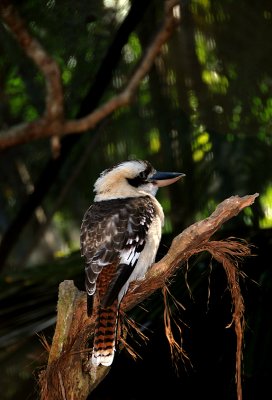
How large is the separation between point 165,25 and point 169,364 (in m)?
1.53

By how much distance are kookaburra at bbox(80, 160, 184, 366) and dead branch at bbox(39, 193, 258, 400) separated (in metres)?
0.07

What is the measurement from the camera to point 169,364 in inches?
127

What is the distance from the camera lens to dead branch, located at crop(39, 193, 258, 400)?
2.44 metres

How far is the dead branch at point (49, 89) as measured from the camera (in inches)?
125

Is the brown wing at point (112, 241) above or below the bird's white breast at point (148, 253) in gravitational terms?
above

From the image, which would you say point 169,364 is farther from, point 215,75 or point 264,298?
point 215,75

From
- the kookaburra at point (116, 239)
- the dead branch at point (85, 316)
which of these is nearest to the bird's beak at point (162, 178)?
the kookaburra at point (116, 239)

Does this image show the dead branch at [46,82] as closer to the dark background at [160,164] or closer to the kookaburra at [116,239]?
the kookaburra at [116,239]

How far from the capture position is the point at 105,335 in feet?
8.77

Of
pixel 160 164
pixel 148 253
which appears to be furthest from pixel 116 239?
pixel 160 164

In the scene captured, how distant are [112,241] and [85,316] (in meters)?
0.46

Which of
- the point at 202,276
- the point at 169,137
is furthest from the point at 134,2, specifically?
the point at 202,276

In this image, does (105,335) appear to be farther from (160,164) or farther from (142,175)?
(160,164)

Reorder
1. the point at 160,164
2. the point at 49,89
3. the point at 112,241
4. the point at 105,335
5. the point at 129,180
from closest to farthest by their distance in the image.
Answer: the point at 105,335 → the point at 112,241 → the point at 49,89 → the point at 129,180 → the point at 160,164
